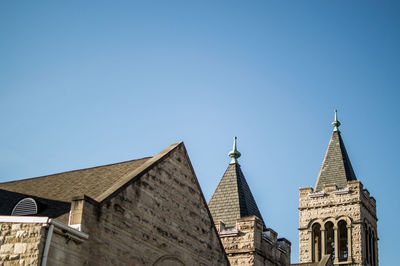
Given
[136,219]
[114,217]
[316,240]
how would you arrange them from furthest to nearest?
[316,240], [136,219], [114,217]

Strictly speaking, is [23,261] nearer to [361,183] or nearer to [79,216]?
[79,216]

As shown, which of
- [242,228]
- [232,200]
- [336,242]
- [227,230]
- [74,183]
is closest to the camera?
[74,183]

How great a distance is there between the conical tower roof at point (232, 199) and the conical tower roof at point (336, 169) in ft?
67.2

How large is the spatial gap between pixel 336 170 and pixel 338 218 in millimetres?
3816

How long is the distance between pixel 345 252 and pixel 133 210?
35.2m

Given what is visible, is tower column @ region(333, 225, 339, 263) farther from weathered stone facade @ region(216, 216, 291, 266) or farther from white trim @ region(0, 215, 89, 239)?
white trim @ region(0, 215, 89, 239)

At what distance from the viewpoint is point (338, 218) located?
5047cm

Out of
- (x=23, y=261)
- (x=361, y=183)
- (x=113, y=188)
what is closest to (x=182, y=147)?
(x=113, y=188)

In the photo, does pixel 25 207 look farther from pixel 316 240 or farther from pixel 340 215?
pixel 316 240

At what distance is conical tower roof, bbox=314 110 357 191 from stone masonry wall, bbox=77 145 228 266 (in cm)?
3031

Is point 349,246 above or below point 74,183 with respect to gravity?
above

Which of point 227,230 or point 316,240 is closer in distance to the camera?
point 227,230

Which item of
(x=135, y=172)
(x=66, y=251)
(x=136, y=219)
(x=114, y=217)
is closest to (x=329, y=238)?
(x=135, y=172)

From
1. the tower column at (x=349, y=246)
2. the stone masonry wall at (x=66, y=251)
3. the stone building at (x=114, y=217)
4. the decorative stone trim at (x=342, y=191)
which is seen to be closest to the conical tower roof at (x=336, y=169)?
the decorative stone trim at (x=342, y=191)
